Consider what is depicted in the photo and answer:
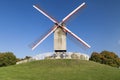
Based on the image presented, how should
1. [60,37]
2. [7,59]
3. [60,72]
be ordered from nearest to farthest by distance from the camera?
Result: [60,72], [60,37], [7,59]

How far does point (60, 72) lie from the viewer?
172ft

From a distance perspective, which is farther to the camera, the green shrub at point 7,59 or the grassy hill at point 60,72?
the green shrub at point 7,59

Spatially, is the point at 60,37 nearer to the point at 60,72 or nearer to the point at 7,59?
the point at 60,72

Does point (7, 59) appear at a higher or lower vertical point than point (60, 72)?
higher

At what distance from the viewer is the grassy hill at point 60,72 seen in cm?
4803

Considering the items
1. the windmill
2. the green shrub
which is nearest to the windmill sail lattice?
the windmill

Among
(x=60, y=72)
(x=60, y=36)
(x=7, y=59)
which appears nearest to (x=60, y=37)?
(x=60, y=36)

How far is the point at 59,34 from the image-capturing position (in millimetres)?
66812

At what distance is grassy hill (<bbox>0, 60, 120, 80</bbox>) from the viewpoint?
48.0 metres

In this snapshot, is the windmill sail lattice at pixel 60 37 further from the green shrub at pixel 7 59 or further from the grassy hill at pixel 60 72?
the green shrub at pixel 7 59

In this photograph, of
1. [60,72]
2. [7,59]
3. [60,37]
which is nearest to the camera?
[60,72]

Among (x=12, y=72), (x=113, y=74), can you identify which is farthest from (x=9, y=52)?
(x=113, y=74)

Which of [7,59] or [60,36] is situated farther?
[7,59]

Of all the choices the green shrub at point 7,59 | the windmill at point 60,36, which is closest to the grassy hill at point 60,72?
the windmill at point 60,36
